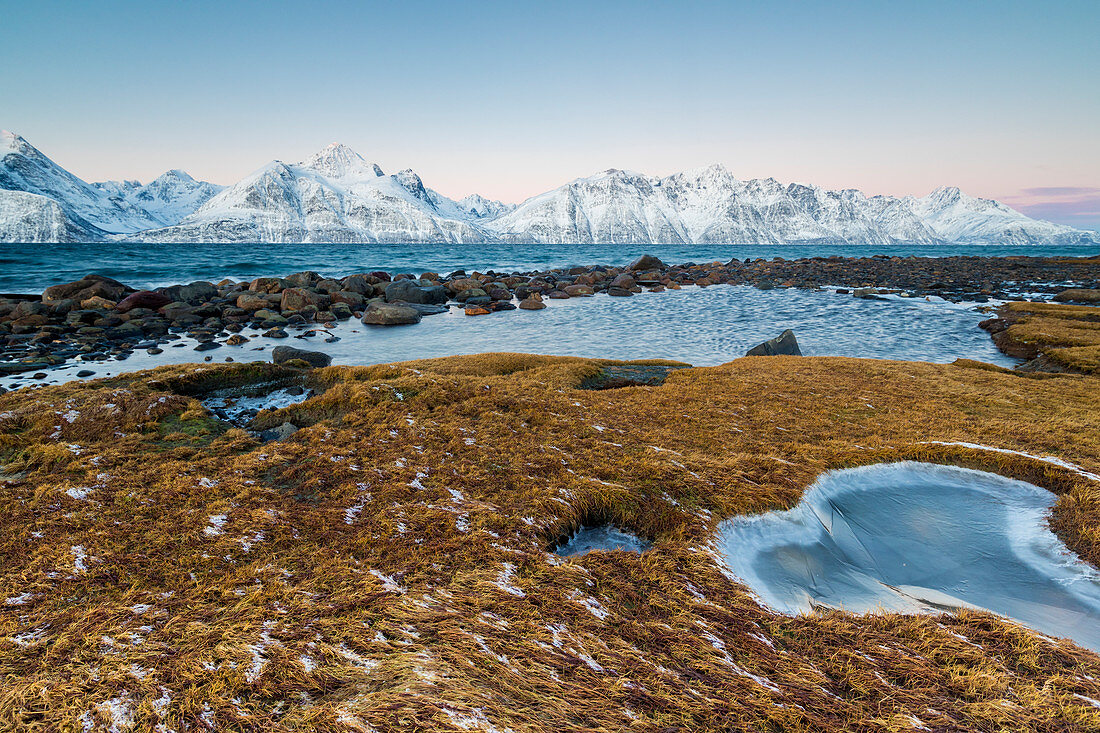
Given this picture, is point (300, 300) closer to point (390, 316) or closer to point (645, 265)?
point (390, 316)

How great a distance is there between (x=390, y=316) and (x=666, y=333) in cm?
1887

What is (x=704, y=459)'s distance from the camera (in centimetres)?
750

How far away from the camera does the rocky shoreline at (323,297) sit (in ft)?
79.6

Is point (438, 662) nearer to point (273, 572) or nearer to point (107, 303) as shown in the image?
point (273, 572)

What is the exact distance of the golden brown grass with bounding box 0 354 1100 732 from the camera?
328cm

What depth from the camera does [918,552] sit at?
626 cm

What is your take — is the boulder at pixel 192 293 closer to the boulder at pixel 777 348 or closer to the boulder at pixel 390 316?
the boulder at pixel 390 316

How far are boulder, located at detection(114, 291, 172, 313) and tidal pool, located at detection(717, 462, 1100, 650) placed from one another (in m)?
38.8

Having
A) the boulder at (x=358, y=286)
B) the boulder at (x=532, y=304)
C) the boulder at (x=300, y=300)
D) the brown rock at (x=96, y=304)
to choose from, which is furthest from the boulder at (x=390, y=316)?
the brown rock at (x=96, y=304)

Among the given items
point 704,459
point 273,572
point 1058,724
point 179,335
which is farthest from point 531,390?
point 179,335

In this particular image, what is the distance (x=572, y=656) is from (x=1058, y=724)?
3.63m

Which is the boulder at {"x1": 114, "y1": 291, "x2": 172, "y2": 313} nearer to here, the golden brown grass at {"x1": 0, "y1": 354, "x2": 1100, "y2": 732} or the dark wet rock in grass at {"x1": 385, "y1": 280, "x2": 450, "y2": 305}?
the dark wet rock in grass at {"x1": 385, "y1": 280, "x2": 450, "y2": 305}

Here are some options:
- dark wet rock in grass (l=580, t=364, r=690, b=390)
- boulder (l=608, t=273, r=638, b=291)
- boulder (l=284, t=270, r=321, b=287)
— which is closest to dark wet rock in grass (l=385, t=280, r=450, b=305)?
boulder (l=284, t=270, r=321, b=287)

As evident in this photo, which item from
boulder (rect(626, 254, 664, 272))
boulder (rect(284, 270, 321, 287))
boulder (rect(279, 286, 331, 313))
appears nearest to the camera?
boulder (rect(279, 286, 331, 313))
